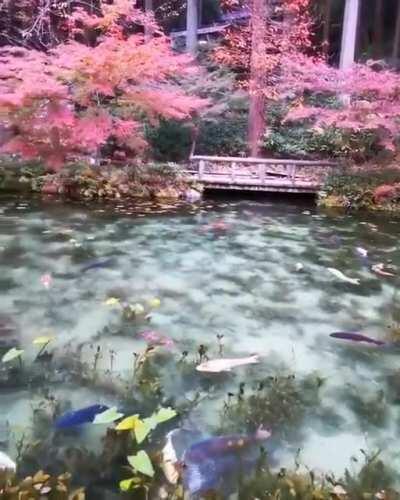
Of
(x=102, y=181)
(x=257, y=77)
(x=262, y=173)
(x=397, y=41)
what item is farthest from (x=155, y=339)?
(x=397, y=41)

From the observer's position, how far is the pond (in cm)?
301

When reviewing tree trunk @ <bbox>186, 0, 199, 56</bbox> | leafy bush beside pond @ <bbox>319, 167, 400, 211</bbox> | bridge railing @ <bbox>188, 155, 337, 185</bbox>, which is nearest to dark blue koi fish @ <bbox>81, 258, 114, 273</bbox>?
bridge railing @ <bbox>188, 155, 337, 185</bbox>

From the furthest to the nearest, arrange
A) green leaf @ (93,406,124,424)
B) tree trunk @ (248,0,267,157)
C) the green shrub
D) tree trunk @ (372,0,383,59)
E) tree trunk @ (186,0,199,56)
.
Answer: tree trunk @ (372,0,383,59) < tree trunk @ (186,0,199,56) < the green shrub < tree trunk @ (248,0,267,157) < green leaf @ (93,406,124,424)

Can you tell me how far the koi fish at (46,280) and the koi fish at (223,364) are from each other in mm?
2339

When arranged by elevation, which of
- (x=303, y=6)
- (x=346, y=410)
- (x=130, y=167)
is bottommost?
(x=346, y=410)

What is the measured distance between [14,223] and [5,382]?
5.31 meters

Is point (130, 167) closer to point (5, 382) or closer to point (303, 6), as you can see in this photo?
point (303, 6)

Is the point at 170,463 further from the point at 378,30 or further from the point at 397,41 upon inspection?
the point at 378,30

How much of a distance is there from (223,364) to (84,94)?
7769mm

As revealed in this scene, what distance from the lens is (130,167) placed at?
11.4 m

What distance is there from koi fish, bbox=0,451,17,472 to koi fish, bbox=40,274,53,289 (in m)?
2.91

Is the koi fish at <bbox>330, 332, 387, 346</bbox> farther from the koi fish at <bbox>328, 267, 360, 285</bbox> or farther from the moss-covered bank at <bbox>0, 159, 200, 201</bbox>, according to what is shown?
the moss-covered bank at <bbox>0, 159, 200, 201</bbox>

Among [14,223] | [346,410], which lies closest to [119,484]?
[346,410]

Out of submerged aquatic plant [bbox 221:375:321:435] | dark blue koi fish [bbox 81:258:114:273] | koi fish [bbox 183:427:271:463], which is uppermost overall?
koi fish [bbox 183:427:271:463]
